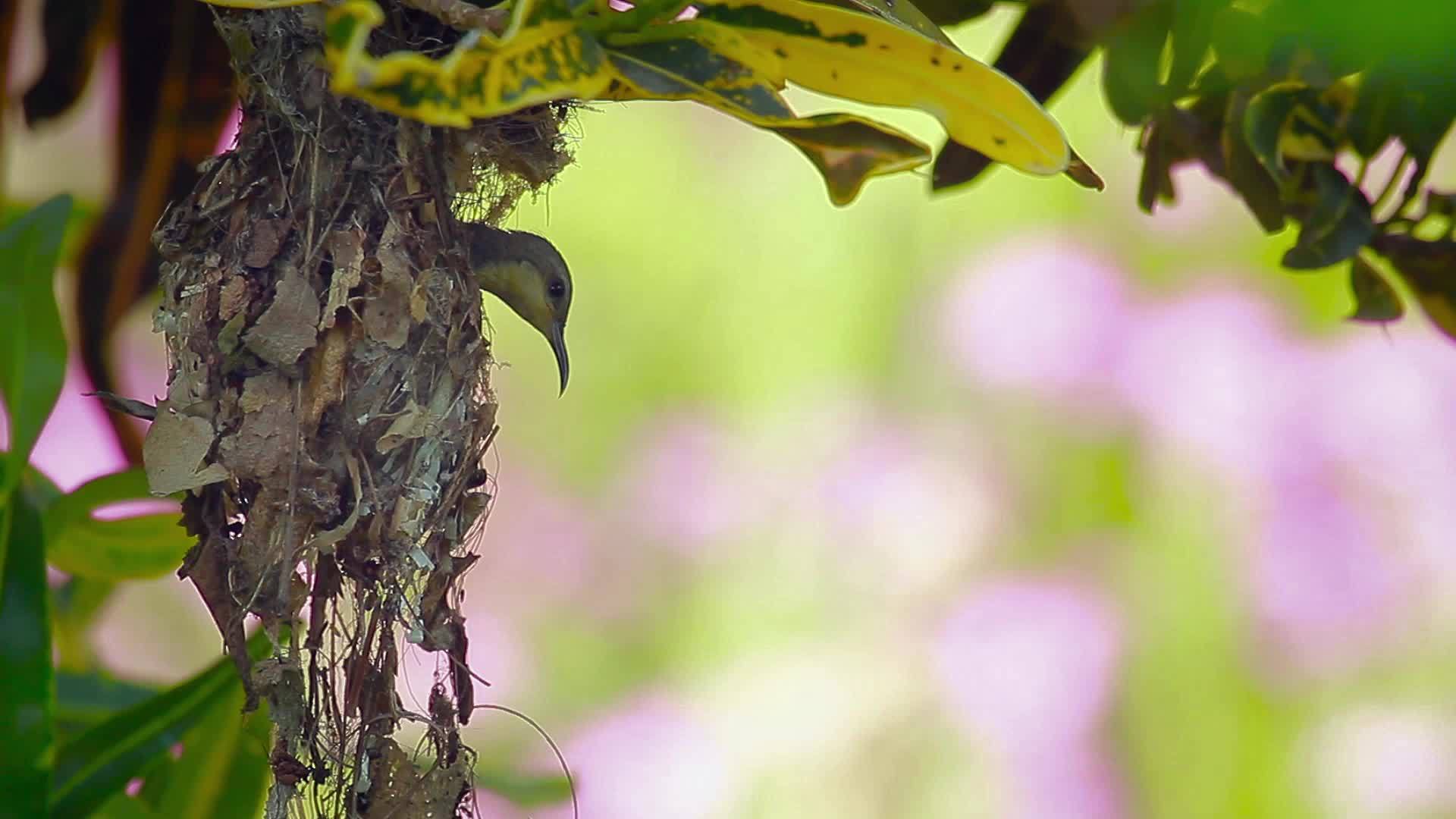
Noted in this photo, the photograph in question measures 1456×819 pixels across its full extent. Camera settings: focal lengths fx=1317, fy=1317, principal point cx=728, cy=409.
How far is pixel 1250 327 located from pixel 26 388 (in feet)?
5.54

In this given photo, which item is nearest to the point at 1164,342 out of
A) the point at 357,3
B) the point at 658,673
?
the point at 658,673

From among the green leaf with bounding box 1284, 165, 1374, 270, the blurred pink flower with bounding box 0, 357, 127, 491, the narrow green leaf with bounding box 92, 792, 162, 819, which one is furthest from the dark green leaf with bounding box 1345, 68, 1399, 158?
the blurred pink flower with bounding box 0, 357, 127, 491

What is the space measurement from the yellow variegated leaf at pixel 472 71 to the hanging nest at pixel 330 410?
13 centimetres

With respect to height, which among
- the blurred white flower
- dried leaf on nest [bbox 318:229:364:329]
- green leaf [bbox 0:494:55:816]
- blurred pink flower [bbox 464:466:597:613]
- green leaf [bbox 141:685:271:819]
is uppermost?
dried leaf on nest [bbox 318:229:364:329]

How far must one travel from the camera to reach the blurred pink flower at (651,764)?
1.87 metres

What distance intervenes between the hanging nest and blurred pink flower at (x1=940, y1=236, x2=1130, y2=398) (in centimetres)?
152

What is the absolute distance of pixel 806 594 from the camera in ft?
6.65

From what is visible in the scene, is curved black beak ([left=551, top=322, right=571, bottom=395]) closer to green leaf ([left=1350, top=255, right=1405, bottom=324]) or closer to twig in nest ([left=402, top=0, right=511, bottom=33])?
twig in nest ([left=402, top=0, right=511, bottom=33])

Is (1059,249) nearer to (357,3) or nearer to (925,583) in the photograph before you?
(925,583)

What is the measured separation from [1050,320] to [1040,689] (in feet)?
1.80

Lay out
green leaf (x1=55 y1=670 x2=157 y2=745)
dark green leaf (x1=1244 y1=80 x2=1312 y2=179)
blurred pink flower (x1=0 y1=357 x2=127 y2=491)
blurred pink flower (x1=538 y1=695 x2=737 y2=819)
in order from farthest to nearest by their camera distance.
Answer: blurred pink flower (x1=538 y1=695 x2=737 y2=819) → blurred pink flower (x1=0 y1=357 x2=127 y2=491) → green leaf (x1=55 y1=670 x2=157 y2=745) → dark green leaf (x1=1244 y1=80 x2=1312 y2=179)

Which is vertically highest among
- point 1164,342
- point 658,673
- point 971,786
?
point 1164,342

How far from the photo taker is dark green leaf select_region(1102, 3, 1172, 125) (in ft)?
2.24

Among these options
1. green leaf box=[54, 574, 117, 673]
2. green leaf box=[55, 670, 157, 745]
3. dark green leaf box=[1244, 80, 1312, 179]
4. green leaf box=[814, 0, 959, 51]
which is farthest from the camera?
green leaf box=[54, 574, 117, 673]
